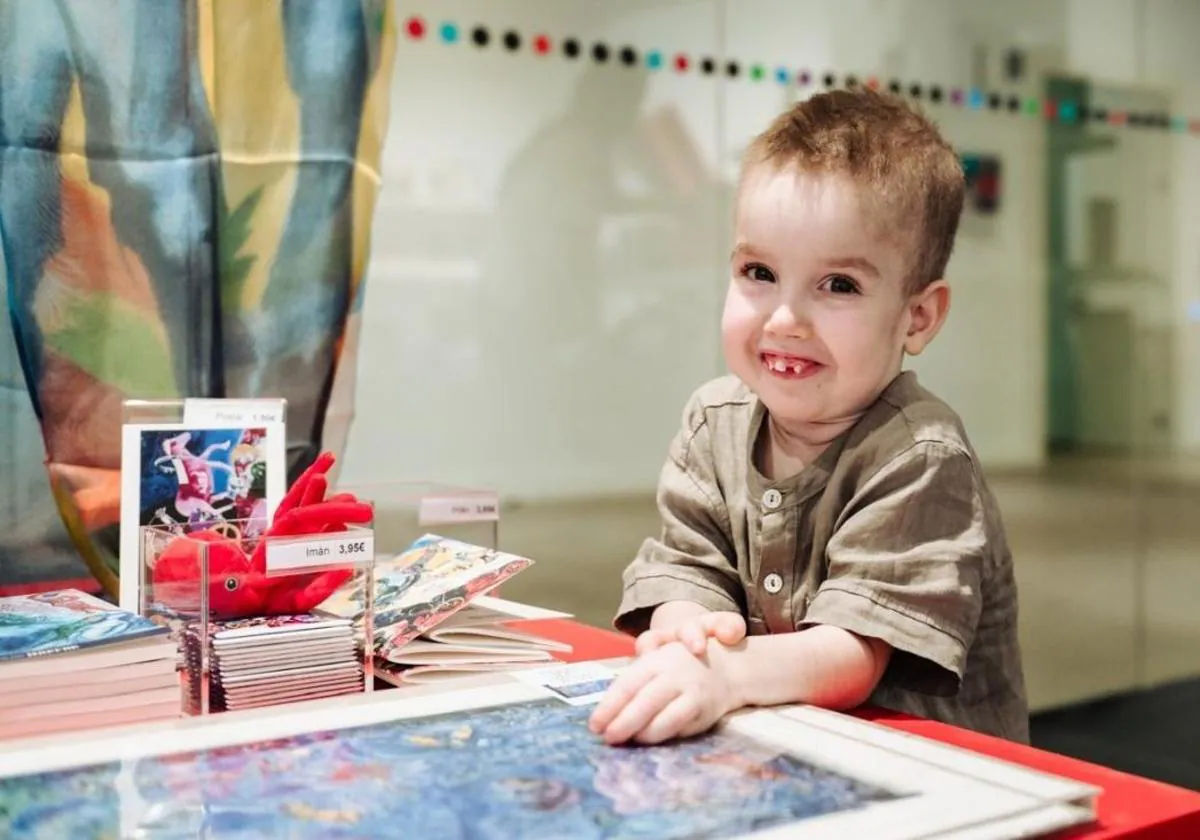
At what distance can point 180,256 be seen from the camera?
1.39 meters

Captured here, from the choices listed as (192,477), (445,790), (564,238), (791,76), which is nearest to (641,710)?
(445,790)

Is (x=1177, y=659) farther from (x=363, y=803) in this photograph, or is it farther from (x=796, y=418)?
(x=363, y=803)

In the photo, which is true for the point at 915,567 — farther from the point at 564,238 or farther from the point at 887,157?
the point at 564,238

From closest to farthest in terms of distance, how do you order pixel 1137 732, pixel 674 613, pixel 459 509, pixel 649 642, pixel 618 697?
pixel 618 697 → pixel 649 642 → pixel 674 613 → pixel 459 509 → pixel 1137 732

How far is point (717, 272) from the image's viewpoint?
2227 mm

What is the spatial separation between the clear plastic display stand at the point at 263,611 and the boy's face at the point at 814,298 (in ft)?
1.13

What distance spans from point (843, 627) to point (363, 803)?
1.24ft

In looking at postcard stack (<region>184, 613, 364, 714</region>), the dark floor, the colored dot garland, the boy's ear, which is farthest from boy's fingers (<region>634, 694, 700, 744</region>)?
the dark floor

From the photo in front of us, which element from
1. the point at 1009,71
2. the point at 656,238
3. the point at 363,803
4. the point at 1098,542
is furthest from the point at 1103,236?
the point at 363,803

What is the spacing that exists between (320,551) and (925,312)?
0.52 metres

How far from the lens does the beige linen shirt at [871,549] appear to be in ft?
2.91

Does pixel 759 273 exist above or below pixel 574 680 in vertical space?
above

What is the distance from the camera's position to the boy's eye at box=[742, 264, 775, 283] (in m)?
0.98

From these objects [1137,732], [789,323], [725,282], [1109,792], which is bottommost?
[1137,732]
